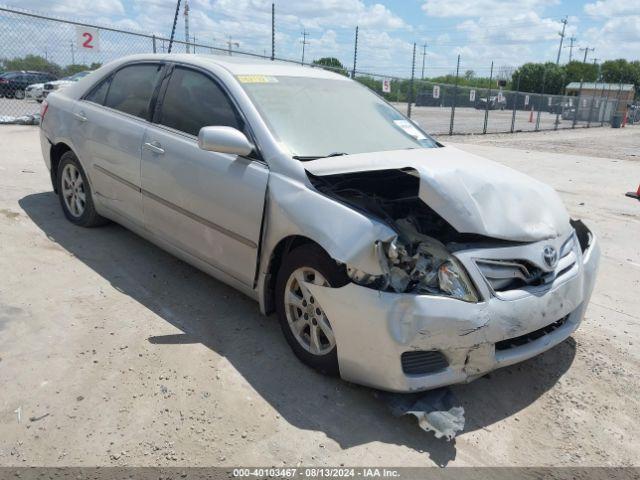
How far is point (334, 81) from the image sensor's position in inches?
167

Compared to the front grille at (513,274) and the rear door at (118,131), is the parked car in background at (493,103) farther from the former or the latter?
the front grille at (513,274)

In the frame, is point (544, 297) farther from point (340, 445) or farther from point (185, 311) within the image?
point (185, 311)

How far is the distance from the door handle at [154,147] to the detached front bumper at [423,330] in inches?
68.1

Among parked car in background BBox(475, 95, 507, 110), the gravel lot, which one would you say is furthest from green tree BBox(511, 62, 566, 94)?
parked car in background BBox(475, 95, 507, 110)

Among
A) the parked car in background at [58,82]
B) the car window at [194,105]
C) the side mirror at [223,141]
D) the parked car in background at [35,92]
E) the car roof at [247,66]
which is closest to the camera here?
the side mirror at [223,141]

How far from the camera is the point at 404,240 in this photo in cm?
282

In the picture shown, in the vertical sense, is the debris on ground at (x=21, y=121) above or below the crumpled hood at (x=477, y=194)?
below

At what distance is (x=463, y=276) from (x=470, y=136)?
1907cm

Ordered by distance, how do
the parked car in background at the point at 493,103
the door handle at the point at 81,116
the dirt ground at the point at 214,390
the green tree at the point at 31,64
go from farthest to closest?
the parked car in background at the point at 493,103 → the green tree at the point at 31,64 → the door handle at the point at 81,116 → the dirt ground at the point at 214,390

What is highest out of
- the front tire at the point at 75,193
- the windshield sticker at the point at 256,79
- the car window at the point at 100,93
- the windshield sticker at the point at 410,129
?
the windshield sticker at the point at 256,79

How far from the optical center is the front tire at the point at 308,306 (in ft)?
9.28

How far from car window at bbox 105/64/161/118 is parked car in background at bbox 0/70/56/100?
14631mm

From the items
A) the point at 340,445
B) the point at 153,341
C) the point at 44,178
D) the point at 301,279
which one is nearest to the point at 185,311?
the point at 153,341

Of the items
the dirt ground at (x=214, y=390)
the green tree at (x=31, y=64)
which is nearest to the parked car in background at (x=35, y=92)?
the green tree at (x=31, y=64)
